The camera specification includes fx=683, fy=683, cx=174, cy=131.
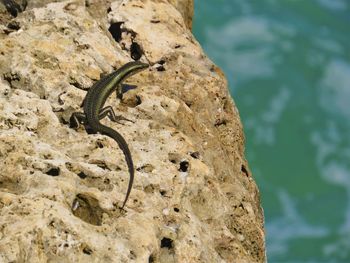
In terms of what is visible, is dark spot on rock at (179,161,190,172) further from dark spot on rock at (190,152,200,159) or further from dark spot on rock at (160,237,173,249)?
dark spot on rock at (160,237,173,249)

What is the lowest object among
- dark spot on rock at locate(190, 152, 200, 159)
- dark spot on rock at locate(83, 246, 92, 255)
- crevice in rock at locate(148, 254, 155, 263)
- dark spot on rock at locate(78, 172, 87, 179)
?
dark spot on rock at locate(83, 246, 92, 255)

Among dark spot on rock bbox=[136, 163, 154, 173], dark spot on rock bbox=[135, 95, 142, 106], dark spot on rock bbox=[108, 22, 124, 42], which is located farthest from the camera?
dark spot on rock bbox=[108, 22, 124, 42]

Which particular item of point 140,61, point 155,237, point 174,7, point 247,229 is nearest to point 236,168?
point 247,229

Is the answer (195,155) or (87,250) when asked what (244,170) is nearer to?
(195,155)

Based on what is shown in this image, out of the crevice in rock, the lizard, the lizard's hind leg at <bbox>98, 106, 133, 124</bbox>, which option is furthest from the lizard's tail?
the crevice in rock

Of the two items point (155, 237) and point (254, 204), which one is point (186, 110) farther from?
point (155, 237)

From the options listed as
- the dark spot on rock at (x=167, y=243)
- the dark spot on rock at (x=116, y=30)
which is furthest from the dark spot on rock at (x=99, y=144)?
the dark spot on rock at (x=116, y=30)
